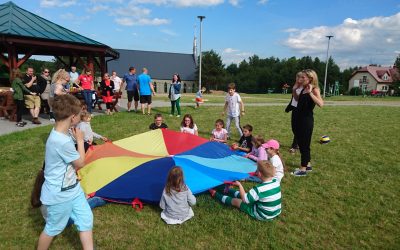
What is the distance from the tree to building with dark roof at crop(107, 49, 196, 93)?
6.23m

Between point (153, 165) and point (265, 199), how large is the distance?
181cm

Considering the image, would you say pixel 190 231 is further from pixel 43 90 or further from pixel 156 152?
pixel 43 90

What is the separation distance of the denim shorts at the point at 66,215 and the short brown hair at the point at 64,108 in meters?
Result: 0.77

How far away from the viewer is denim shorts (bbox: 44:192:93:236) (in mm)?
2762

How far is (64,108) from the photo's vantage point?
2.68 m

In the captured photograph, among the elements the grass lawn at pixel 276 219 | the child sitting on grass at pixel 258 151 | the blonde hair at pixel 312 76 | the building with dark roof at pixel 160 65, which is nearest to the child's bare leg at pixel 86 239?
the grass lawn at pixel 276 219

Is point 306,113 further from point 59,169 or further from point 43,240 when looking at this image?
point 43,240

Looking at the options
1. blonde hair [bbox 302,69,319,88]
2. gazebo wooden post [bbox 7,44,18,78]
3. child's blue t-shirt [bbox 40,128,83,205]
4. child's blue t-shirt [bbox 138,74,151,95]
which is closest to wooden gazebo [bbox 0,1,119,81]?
gazebo wooden post [bbox 7,44,18,78]

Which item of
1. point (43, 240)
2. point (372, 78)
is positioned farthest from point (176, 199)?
point (372, 78)

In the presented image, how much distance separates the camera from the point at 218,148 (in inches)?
237

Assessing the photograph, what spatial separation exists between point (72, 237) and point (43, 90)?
8.83m

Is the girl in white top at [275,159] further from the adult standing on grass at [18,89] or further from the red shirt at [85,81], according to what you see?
the red shirt at [85,81]

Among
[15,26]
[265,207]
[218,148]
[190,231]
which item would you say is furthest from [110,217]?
[15,26]

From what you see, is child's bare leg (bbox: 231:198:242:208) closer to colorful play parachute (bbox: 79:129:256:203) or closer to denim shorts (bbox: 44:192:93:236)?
colorful play parachute (bbox: 79:129:256:203)
